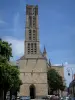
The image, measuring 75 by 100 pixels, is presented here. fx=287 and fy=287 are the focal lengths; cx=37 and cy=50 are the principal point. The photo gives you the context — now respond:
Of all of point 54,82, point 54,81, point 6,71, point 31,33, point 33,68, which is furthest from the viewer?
point 54,82

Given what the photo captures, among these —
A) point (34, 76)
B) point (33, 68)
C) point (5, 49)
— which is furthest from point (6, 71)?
point (33, 68)

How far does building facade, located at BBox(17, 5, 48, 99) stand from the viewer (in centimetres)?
11046

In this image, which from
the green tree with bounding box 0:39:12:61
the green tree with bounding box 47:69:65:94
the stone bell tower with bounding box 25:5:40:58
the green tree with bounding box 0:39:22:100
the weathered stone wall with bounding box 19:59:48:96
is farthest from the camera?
the green tree with bounding box 47:69:65:94

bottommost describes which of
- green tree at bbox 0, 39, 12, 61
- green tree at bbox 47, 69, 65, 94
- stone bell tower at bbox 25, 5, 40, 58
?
green tree at bbox 47, 69, 65, 94

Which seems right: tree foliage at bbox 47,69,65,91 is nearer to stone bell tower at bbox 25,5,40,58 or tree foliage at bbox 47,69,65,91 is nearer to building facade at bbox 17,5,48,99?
building facade at bbox 17,5,48,99

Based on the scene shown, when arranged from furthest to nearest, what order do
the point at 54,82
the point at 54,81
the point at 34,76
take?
the point at 54,82, the point at 54,81, the point at 34,76

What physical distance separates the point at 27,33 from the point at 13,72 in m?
64.6

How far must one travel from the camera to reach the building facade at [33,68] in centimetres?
11046

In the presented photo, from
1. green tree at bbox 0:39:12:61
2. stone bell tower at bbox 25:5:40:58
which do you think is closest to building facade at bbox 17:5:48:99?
stone bell tower at bbox 25:5:40:58

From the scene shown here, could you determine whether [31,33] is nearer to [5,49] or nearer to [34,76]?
[34,76]

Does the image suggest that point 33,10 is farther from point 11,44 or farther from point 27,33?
point 11,44

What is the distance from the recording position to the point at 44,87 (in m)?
110

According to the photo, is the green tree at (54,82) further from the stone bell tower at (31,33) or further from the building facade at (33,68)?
the stone bell tower at (31,33)

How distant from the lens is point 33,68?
111562 millimetres
